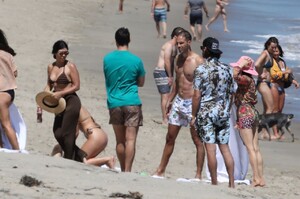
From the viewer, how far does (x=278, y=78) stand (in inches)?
588

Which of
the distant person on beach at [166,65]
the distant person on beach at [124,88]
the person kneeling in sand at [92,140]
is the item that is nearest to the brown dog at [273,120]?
the distant person on beach at [166,65]

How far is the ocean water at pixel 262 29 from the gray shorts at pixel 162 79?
5.05 metres

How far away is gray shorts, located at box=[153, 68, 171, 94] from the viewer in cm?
1374

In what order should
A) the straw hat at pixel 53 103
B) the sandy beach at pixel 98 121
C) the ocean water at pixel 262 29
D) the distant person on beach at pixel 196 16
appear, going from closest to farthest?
the sandy beach at pixel 98 121, the straw hat at pixel 53 103, the ocean water at pixel 262 29, the distant person on beach at pixel 196 16

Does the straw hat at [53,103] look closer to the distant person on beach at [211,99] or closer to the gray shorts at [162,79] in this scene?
the distant person on beach at [211,99]

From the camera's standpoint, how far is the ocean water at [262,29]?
24.4m

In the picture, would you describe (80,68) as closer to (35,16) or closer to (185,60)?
(35,16)

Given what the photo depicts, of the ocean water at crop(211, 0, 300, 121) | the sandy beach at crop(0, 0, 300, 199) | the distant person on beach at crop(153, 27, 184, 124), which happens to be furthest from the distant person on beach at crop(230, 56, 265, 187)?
the ocean water at crop(211, 0, 300, 121)

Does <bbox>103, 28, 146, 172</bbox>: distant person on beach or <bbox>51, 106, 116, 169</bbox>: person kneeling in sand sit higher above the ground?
<bbox>103, 28, 146, 172</bbox>: distant person on beach

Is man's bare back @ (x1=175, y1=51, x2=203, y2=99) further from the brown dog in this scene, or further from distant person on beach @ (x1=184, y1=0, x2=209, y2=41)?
distant person on beach @ (x1=184, y1=0, x2=209, y2=41)

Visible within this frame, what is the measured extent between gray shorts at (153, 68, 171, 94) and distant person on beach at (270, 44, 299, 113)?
1546 mm

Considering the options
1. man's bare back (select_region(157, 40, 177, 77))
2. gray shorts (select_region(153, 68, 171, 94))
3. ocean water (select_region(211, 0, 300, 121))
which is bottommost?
gray shorts (select_region(153, 68, 171, 94))

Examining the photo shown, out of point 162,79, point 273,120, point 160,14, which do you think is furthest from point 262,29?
point 162,79

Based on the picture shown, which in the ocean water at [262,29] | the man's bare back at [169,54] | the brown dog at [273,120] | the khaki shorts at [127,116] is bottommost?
the brown dog at [273,120]
